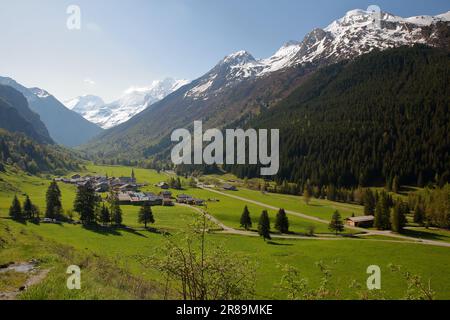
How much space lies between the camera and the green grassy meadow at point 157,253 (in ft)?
92.1

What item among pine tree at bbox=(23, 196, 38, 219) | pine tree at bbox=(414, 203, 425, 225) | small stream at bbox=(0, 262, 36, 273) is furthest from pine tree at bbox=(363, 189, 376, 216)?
small stream at bbox=(0, 262, 36, 273)

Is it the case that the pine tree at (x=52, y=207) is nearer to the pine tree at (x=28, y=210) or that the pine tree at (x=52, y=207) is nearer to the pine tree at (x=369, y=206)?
the pine tree at (x=28, y=210)

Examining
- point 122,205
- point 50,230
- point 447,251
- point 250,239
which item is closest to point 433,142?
point 447,251

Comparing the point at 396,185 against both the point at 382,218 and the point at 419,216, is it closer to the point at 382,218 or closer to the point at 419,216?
the point at 419,216

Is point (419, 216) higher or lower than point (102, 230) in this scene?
higher

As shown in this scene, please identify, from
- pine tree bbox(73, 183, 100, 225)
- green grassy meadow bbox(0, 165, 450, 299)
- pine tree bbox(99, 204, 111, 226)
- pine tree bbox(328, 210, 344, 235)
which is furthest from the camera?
pine tree bbox(328, 210, 344, 235)

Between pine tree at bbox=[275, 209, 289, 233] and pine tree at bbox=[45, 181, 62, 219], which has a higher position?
pine tree at bbox=[45, 181, 62, 219]

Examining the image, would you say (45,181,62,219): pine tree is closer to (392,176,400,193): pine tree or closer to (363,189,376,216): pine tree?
(363,189,376,216): pine tree

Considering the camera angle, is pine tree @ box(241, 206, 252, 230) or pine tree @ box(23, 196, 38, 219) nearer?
pine tree @ box(23, 196, 38, 219)

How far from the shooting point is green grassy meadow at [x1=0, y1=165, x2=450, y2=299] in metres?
28.1

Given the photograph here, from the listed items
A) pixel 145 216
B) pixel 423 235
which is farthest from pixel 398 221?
pixel 145 216

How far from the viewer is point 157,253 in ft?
78.8

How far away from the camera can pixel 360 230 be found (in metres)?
105
